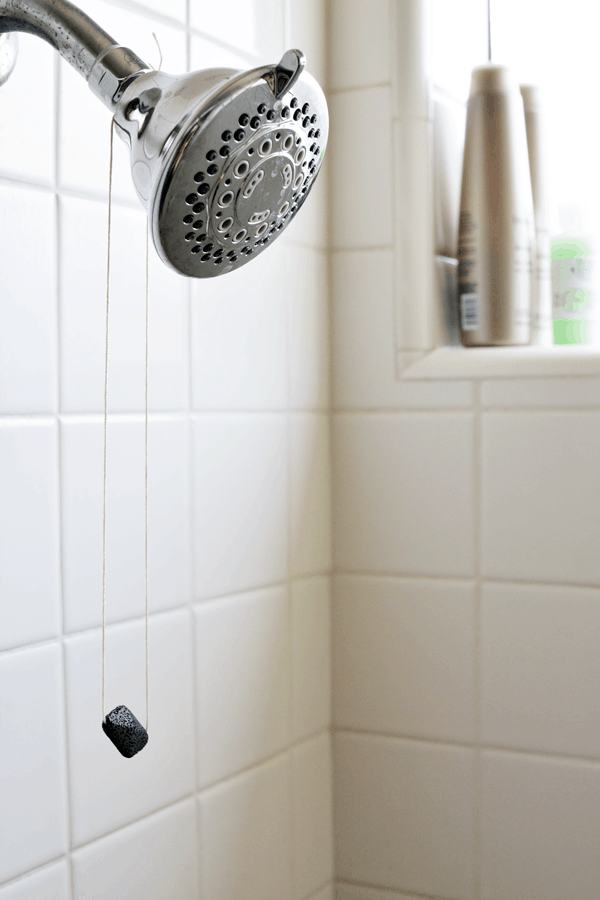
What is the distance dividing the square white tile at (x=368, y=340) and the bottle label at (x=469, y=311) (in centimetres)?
7

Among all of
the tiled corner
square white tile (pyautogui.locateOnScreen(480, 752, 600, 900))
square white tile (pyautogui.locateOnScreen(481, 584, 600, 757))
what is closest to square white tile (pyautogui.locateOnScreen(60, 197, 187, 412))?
the tiled corner

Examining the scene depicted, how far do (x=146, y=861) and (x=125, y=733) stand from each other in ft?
0.84

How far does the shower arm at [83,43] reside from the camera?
0.46 metres

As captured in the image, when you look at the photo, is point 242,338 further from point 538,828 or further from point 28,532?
point 538,828

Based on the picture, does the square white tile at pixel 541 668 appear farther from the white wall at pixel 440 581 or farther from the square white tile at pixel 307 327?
the square white tile at pixel 307 327

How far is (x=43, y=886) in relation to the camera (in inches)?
25.2

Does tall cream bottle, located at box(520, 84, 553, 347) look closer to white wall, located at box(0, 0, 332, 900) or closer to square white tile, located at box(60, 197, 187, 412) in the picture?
white wall, located at box(0, 0, 332, 900)

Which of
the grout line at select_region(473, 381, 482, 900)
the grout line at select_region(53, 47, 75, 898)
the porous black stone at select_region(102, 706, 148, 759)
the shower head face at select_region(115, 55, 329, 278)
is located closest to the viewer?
the shower head face at select_region(115, 55, 329, 278)

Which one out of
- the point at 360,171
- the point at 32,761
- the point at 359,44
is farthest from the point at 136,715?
the point at 359,44

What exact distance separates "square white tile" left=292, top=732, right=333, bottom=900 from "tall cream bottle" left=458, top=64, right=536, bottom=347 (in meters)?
0.46

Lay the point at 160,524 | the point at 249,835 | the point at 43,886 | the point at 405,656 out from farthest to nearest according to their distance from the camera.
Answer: the point at 405,656 < the point at 249,835 < the point at 160,524 < the point at 43,886

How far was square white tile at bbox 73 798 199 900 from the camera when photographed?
68 cm

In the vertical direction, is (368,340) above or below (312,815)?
above

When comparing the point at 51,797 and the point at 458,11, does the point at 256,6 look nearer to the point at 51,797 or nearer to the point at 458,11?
the point at 458,11
